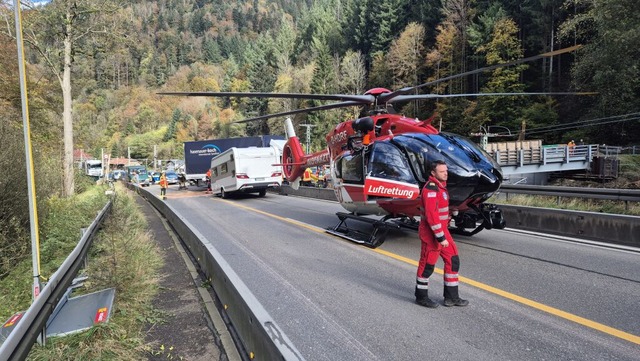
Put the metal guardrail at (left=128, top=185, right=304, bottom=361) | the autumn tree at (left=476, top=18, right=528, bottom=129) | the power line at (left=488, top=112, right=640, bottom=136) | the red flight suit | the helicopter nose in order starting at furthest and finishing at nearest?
the autumn tree at (left=476, top=18, right=528, bottom=129) → the power line at (left=488, top=112, right=640, bottom=136) → the helicopter nose → the red flight suit → the metal guardrail at (left=128, top=185, right=304, bottom=361)

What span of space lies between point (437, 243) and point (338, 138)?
18.6ft

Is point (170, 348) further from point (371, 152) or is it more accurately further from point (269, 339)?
point (371, 152)

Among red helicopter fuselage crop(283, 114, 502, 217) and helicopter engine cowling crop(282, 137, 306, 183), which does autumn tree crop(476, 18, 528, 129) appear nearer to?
helicopter engine cowling crop(282, 137, 306, 183)

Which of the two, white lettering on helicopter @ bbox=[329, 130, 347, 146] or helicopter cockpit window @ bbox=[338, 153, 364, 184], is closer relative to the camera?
helicopter cockpit window @ bbox=[338, 153, 364, 184]

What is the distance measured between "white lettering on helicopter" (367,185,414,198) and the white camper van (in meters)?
12.8

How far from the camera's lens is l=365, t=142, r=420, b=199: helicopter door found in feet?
23.2

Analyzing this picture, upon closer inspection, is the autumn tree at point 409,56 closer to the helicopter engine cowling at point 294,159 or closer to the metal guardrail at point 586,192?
the helicopter engine cowling at point 294,159

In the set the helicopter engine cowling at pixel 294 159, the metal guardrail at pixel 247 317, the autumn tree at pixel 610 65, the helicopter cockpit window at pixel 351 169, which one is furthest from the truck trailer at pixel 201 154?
the metal guardrail at pixel 247 317

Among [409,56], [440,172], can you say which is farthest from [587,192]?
[409,56]

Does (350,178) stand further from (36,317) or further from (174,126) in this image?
(174,126)

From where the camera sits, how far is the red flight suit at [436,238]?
14.8 feet

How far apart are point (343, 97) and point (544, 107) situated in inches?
1424

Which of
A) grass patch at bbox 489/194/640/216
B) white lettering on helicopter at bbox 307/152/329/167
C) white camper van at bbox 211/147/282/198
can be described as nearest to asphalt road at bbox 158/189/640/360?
white lettering on helicopter at bbox 307/152/329/167

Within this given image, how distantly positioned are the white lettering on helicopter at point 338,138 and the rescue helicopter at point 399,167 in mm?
50
